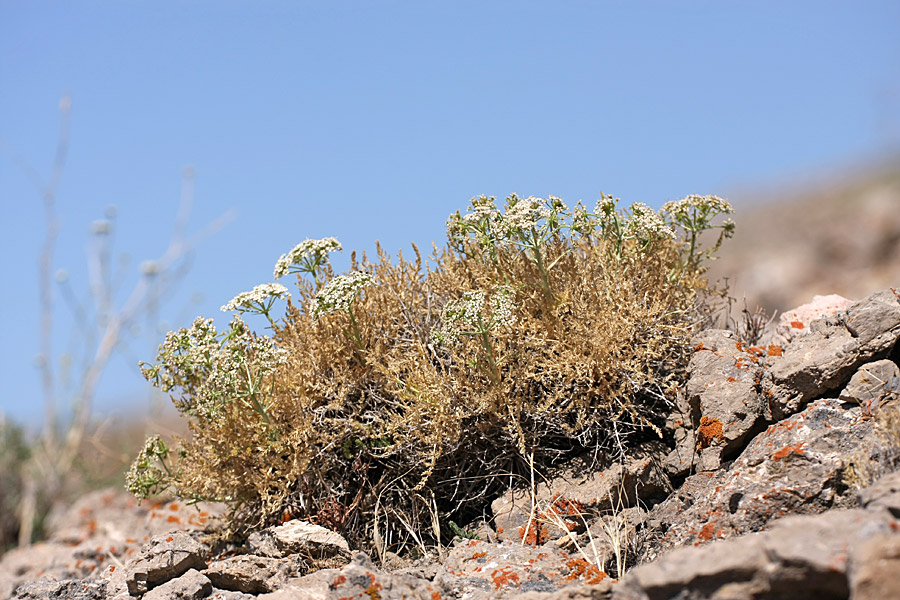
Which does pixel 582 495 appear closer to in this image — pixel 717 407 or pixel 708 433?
pixel 708 433

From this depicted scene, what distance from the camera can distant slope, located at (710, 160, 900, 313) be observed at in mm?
11570

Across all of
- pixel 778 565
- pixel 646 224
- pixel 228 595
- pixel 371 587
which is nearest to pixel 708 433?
pixel 646 224

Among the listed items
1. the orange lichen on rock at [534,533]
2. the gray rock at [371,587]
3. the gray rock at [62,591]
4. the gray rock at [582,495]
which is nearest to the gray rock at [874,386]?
the gray rock at [582,495]

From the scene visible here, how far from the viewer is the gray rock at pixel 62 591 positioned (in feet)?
13.9

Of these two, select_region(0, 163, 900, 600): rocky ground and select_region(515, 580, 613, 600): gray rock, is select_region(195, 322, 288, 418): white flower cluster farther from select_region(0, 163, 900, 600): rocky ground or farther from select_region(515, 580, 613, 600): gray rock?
select_region(515, 580, 613, 600): gray rock

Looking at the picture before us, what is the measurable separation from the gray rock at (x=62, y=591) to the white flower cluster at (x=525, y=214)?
3.07 meters

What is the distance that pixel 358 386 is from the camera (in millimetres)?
4762

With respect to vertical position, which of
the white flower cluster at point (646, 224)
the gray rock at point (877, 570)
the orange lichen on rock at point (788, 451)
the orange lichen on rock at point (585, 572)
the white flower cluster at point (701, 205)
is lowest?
the gray rock at point (877, 570)

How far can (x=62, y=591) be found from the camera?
426 cm

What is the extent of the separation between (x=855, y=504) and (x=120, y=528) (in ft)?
18.1

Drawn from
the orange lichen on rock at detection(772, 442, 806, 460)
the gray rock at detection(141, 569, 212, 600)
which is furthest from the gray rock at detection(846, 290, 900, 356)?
the gray rock at detection(141, 569, 212, 600)

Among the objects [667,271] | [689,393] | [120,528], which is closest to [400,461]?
[689,393]

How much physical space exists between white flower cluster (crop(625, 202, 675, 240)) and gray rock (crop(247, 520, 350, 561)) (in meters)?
2.45

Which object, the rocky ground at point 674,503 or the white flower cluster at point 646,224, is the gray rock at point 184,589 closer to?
the rocky ground at point 674,503
